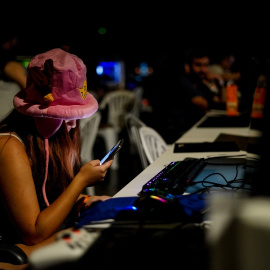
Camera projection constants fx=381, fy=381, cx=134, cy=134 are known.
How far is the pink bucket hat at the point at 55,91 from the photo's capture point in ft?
4.24

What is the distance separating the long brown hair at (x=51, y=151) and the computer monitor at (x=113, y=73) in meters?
9.87

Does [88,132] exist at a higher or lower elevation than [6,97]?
lower

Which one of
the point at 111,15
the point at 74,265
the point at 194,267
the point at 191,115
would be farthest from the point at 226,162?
the point at 111,15

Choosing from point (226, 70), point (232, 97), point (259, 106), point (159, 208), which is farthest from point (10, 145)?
point (226, 70)

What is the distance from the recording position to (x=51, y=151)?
59.9 inches

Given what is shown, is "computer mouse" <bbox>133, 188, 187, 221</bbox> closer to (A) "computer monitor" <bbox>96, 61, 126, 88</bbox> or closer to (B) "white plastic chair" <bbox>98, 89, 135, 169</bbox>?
(B) "white plastic chair" <bbox>98, 89, 135, 169</bbox>

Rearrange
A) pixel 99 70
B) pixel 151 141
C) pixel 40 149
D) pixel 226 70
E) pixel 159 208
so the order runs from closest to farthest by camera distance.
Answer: pixel 159 208 < pixel 40 149 < pixel 151 141 < pixel 226 70 < pixel 99 70

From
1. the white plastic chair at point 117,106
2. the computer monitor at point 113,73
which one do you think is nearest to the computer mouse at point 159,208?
the white plastic chair at point 117,106

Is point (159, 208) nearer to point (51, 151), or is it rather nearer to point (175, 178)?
point (175, 178)

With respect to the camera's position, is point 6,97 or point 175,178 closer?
point 175,178

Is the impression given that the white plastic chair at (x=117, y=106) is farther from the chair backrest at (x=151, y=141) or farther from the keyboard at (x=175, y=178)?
the keyboard at (x=175, y=178)

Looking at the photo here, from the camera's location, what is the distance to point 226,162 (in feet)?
6.28

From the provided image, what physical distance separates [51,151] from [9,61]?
196 centimetres

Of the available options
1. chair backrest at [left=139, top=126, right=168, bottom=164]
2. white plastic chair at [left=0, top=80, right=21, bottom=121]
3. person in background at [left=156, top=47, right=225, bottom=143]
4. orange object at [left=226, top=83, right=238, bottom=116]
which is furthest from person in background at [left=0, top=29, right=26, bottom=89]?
orange object at [left=226, top=83, right=238, bottom=116]
